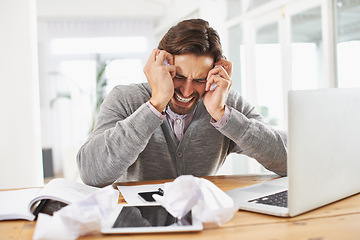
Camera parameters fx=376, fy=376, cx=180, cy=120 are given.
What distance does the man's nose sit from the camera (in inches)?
52.1

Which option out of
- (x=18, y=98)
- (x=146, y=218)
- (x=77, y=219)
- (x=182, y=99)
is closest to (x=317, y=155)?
(x=146, y=218)

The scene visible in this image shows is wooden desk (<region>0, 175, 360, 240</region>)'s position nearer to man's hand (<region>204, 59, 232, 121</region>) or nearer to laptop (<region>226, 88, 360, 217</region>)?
laptop (<region>226, 88, 360, 217</region>)

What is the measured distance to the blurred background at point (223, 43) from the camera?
290 centimetres

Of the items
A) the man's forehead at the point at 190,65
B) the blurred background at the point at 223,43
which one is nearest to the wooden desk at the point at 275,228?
the man's forehead at the point at 190,65

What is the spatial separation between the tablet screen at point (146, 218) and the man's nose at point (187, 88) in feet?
1.80

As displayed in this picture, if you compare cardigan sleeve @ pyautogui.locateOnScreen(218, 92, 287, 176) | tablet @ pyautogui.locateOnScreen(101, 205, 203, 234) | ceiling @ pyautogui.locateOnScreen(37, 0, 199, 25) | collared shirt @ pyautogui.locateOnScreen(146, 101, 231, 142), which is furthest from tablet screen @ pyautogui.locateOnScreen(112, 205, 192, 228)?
ceiling @ pyautogui.locateOnScreen(37, 0, 199, 25)

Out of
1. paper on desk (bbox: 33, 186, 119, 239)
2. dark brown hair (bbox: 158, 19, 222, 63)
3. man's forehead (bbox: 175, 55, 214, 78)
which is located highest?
dark brown hair (bbox: 158, 19, 222, 63)

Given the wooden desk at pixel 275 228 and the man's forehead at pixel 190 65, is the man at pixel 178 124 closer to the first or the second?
the man's forehead at pixel 190 65

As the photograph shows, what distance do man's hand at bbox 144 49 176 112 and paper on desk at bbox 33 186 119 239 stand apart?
0.51m

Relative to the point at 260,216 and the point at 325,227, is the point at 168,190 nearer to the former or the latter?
the point at 260,216

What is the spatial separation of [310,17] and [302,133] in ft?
8.81

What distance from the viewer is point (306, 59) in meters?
3.30

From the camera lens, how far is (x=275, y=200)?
946 millimetres

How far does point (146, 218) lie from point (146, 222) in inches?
1.1
